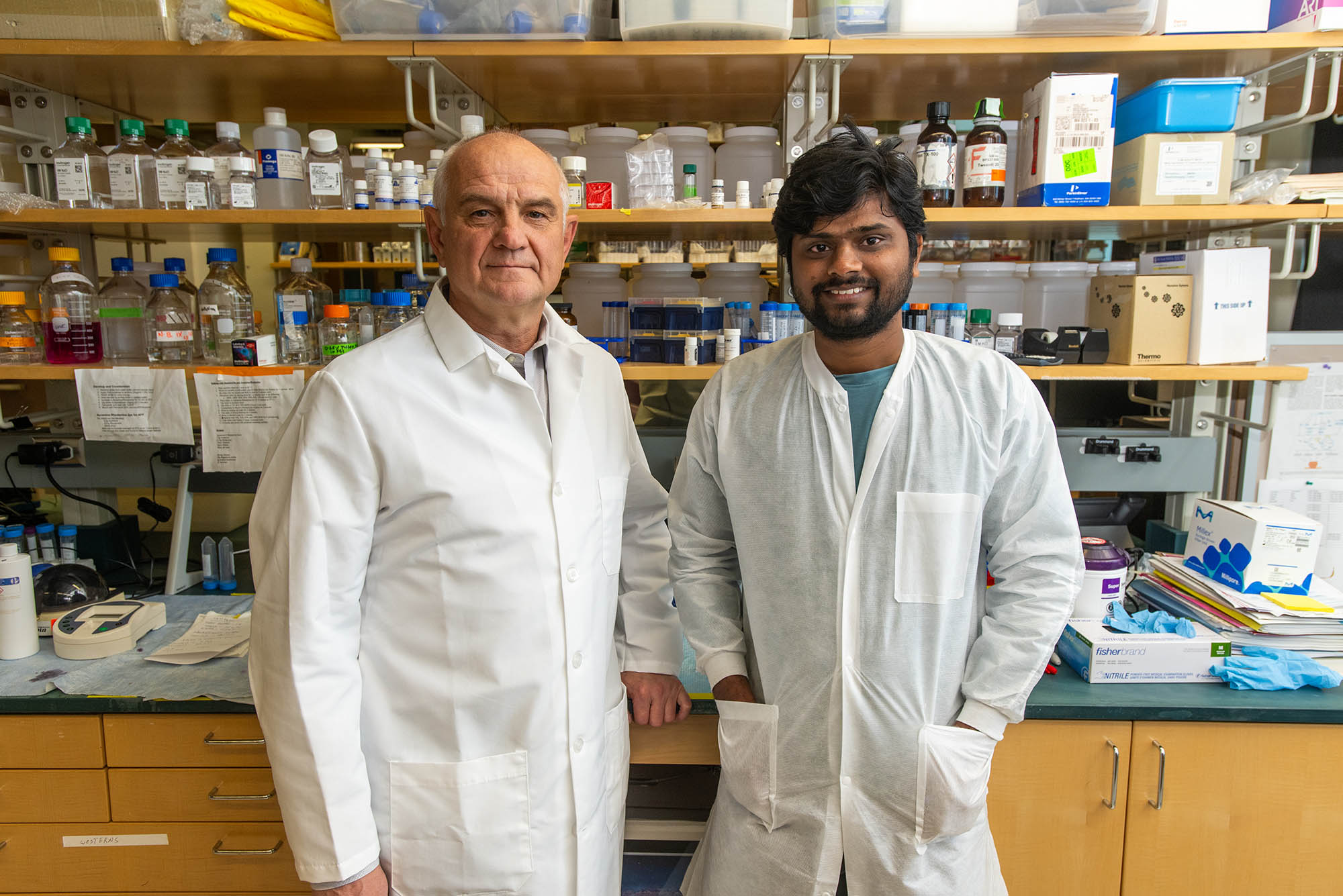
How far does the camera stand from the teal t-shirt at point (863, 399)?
4.41 feet

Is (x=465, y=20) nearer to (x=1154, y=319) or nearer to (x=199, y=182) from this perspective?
(x=199, y=182)

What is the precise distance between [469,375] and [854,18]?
1.24 meters

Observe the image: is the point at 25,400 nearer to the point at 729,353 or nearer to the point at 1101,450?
the point at 729,353

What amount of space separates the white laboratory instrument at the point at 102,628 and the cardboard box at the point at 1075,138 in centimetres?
231

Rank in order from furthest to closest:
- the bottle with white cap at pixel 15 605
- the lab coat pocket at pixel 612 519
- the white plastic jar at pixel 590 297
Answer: the white plastic jar at pixel 590 297 < the bottle with white cap at pixel 15 605 < the lab coat pocket at pixel 612 519

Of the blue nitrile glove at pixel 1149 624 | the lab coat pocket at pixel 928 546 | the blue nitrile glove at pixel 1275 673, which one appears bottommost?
the blue nitrile glove at pixel 1275 673

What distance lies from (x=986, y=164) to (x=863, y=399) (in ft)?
2.75

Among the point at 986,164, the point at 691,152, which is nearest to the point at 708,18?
the point at 691,152

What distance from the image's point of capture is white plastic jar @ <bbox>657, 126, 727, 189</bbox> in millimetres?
2061

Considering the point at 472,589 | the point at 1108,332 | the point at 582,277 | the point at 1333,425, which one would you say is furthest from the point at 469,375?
the point at 1333,425

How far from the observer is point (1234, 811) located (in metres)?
1.57

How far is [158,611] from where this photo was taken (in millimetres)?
1931

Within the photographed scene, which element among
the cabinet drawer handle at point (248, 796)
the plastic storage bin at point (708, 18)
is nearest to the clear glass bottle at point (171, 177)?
the plastic storage bin at point (708, 18)

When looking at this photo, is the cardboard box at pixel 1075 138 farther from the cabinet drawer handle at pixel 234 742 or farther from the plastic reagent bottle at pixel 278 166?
the cabinet drawer handle at pixel 234 742
